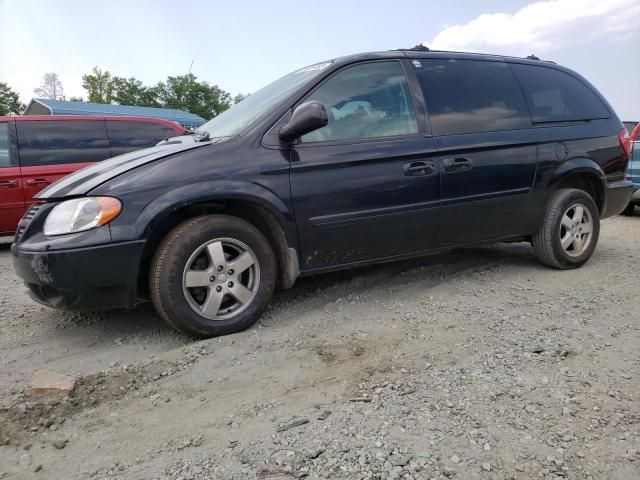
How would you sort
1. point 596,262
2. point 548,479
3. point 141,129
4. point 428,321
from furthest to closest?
point 141,129 < point 596,262 < point 428,321 < point 548,479

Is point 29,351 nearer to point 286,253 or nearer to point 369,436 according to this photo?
point 286,253

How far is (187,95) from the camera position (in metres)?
47.3

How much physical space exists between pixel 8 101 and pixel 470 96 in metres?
50.7

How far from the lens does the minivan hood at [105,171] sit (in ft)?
9.03

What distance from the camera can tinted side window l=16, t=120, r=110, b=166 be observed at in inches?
236

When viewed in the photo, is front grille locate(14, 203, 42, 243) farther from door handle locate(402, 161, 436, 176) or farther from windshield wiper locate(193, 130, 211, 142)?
door handle locate(402, 161, 436, 176)

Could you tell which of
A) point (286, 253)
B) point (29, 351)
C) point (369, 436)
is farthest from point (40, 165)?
point (369, 436)

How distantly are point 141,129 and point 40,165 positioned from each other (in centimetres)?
136

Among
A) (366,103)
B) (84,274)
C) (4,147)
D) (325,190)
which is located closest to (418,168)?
(366,103)

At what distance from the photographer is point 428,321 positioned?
304 centimetres

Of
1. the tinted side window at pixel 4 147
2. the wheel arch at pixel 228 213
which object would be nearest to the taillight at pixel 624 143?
the wheel arch at pixel 228 213

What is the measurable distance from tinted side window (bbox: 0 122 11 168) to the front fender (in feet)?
14.0

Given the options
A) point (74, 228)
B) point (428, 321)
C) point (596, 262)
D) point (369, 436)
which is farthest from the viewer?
point (596, 262)

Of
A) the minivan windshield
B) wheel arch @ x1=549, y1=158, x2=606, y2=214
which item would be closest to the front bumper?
the minivan windshield
